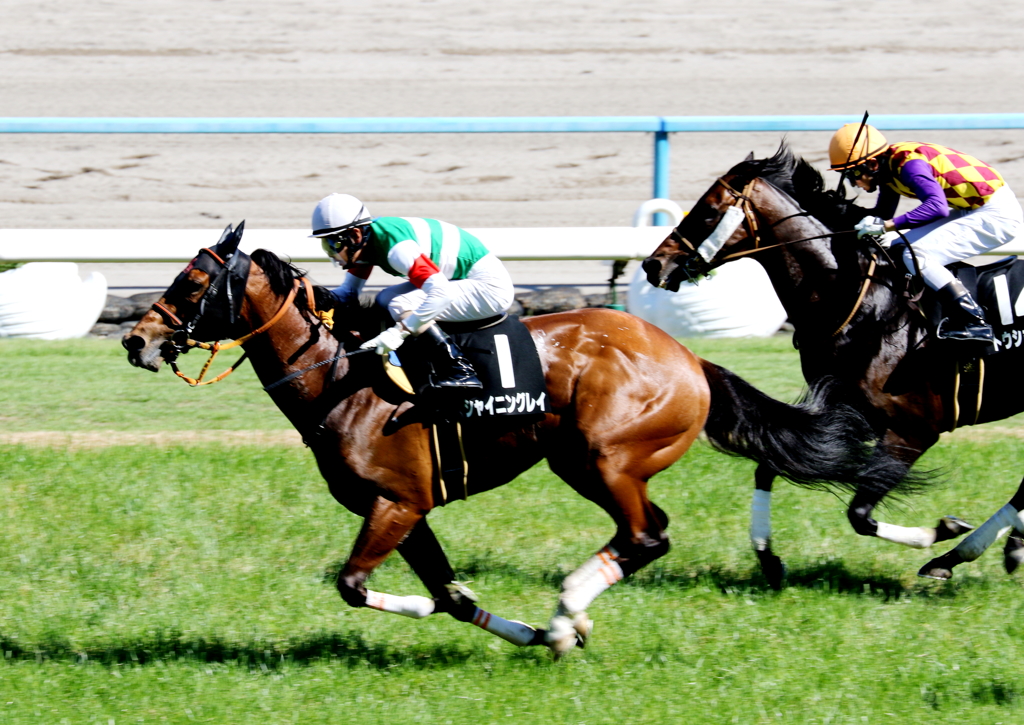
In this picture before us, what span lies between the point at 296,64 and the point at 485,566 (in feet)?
40.5

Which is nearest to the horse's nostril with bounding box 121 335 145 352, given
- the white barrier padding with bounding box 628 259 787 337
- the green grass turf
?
the green grass turf

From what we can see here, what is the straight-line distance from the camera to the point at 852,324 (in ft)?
19.1

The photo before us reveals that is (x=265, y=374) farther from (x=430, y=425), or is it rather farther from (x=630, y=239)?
(x=630, y=239)

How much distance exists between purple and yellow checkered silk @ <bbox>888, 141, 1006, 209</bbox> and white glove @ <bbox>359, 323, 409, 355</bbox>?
2.67 metres

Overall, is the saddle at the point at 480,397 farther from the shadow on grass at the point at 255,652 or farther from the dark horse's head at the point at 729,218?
the dark horse's head at the point at 729,218

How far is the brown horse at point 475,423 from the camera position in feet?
15.8

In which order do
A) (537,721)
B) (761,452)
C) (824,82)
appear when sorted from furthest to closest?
1. (824,82)
2. (761,452)
3. (537,721)

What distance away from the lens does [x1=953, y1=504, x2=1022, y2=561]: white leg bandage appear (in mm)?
5691

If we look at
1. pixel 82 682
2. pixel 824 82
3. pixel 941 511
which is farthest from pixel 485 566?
pixel 824 82

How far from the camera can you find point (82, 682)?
15.7ft

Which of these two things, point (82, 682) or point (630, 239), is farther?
point (630, 239)

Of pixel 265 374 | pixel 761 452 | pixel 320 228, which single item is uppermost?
pixel 320 228

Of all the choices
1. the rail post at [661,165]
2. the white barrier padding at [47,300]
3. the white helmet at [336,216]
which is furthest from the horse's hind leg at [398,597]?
the rail post at [661,165]

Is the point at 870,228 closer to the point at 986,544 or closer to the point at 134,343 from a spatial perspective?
the point at 986,544
